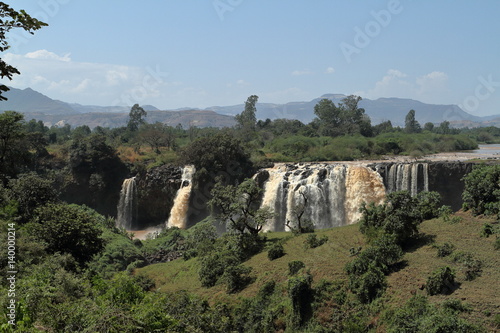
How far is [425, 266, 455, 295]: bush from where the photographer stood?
12.9 m

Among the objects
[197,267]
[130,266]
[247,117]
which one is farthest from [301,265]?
[247,117]

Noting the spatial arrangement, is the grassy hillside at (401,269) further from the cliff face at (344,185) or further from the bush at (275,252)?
the cliff face at (344,185)

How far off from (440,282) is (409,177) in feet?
62.2

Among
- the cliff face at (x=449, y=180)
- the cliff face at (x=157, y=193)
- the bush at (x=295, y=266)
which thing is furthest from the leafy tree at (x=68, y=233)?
the cliff face at (x=449, y=180)

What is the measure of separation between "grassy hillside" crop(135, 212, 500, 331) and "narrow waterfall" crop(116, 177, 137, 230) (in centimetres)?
1803

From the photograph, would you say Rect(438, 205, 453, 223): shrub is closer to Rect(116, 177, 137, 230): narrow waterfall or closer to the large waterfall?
the large waterfall

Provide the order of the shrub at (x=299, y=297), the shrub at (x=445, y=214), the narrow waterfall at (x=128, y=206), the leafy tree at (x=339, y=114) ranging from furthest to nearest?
the leafy tree at (x=339, y=114), the narrow waterfall at (x=128, y=206), the shrub at (x=445, y=214), the shrub at (x=299, y=297)

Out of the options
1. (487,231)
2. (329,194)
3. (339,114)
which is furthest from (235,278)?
(339,114)

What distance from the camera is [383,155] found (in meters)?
45.8

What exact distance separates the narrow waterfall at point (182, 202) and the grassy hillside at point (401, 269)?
1496 cm

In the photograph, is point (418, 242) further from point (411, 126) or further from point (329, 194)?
point (411, 126)

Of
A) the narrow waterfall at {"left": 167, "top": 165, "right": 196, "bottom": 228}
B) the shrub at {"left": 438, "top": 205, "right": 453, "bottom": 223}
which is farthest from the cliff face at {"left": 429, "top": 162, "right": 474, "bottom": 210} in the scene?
the narrow waterfall at {"left": 167, "top": 165, "right": 196, "bottom": 228}

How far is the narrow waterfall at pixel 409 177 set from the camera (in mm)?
30391

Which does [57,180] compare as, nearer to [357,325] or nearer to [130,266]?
[130,266]
